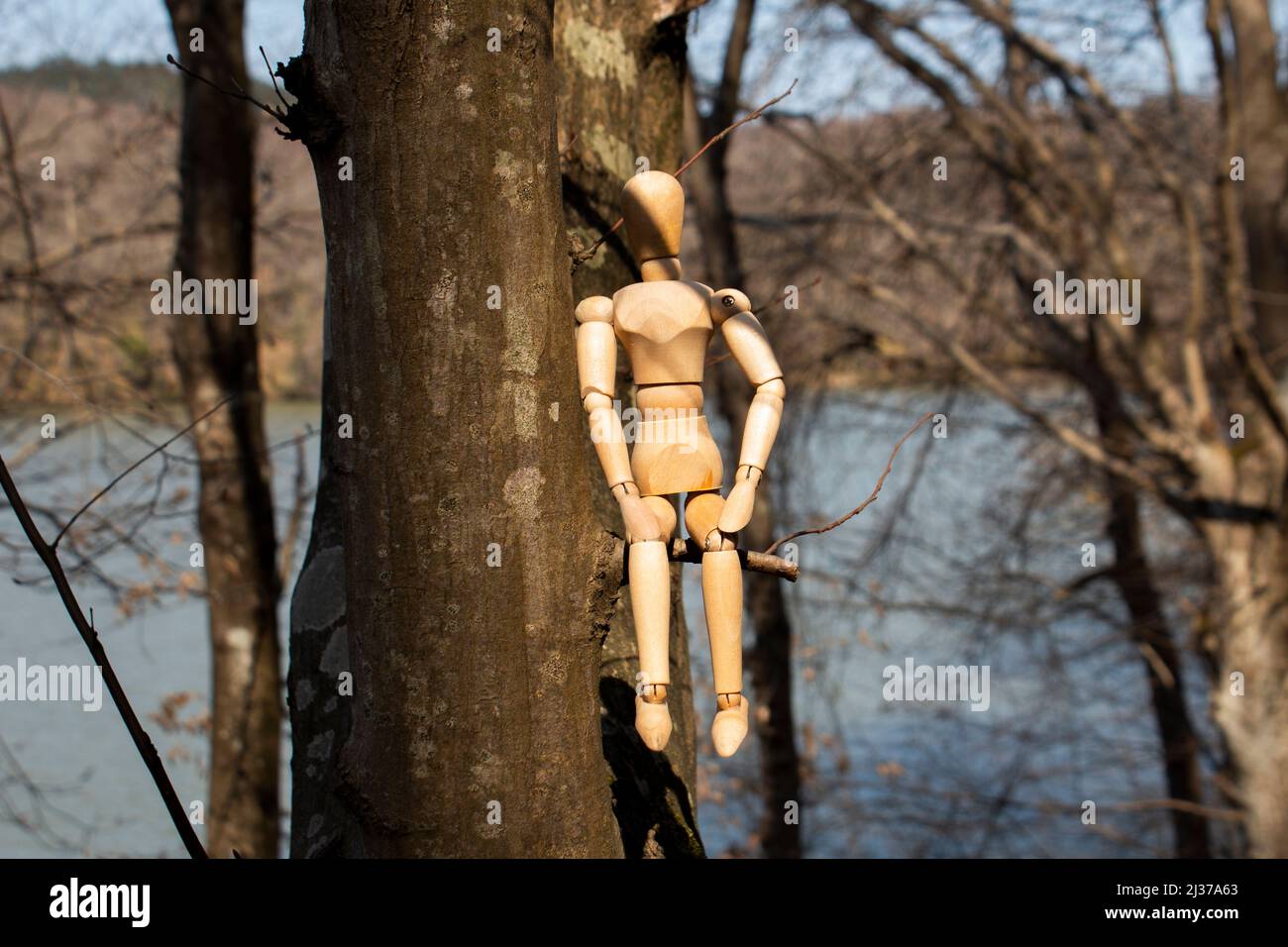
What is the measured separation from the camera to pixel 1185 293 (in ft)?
39.4

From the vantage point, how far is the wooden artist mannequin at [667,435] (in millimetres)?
1996

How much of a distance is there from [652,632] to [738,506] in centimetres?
25

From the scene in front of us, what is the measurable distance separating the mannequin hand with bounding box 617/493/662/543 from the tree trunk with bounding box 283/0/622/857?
11 cm

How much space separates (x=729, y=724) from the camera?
2.03 metres

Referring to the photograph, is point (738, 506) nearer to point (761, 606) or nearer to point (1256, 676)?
point (761, 606)

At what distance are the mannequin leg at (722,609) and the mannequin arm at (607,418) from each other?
10cm

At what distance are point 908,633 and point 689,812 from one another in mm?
11220

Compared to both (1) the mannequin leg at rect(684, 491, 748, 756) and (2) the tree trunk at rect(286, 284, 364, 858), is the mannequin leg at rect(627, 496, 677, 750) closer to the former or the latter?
(1) the mannequin leg at rect(684, 491, 748, 756)

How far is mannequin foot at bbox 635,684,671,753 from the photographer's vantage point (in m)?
1.96

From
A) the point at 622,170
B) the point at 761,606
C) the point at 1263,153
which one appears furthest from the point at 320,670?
the point at 1263,153

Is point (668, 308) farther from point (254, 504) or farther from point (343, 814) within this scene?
point (254, 504)

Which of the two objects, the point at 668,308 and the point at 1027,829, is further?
the point at 1027,829

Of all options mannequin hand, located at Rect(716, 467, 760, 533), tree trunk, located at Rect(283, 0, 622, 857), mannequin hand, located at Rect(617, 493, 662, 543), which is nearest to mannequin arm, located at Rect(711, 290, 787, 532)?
mannequin hand, located at Rect(716, 467, 760, 533)
